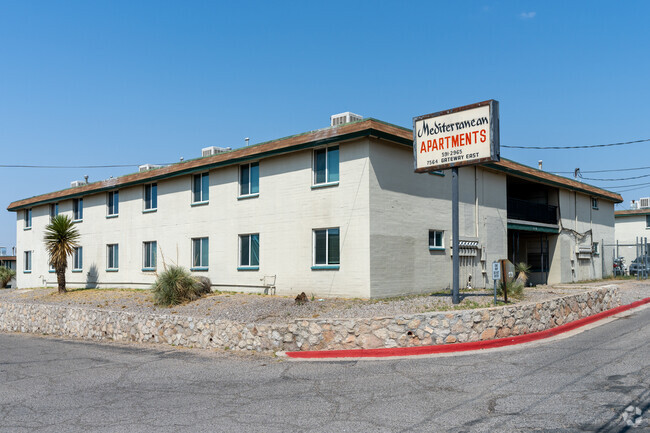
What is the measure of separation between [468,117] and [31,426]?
41.8ft

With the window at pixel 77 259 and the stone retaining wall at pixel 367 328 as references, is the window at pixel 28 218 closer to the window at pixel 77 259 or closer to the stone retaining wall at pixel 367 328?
the window at pixel 77 259

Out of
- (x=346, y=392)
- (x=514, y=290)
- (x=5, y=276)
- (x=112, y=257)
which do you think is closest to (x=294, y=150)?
(x=514, y=290)

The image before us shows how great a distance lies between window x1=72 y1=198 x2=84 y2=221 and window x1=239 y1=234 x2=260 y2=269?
571 inches

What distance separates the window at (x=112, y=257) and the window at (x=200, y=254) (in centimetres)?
679

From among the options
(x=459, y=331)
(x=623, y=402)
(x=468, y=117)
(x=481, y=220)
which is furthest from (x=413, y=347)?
(x=481, y=220)

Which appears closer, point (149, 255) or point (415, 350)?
point (415, 350)

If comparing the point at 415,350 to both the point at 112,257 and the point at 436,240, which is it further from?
the point at 112,257

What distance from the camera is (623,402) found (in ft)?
26.2

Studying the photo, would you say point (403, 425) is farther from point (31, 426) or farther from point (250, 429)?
point (31, 426)

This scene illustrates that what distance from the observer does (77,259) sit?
109 ft

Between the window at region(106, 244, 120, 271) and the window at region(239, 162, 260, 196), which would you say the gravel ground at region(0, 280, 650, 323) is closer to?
the window at region(239, 162, 260, 196)

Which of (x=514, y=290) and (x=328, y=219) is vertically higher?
(x=328, y=219)

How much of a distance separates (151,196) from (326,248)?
1226 centimetres

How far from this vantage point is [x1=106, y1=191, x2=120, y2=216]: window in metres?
30.7
